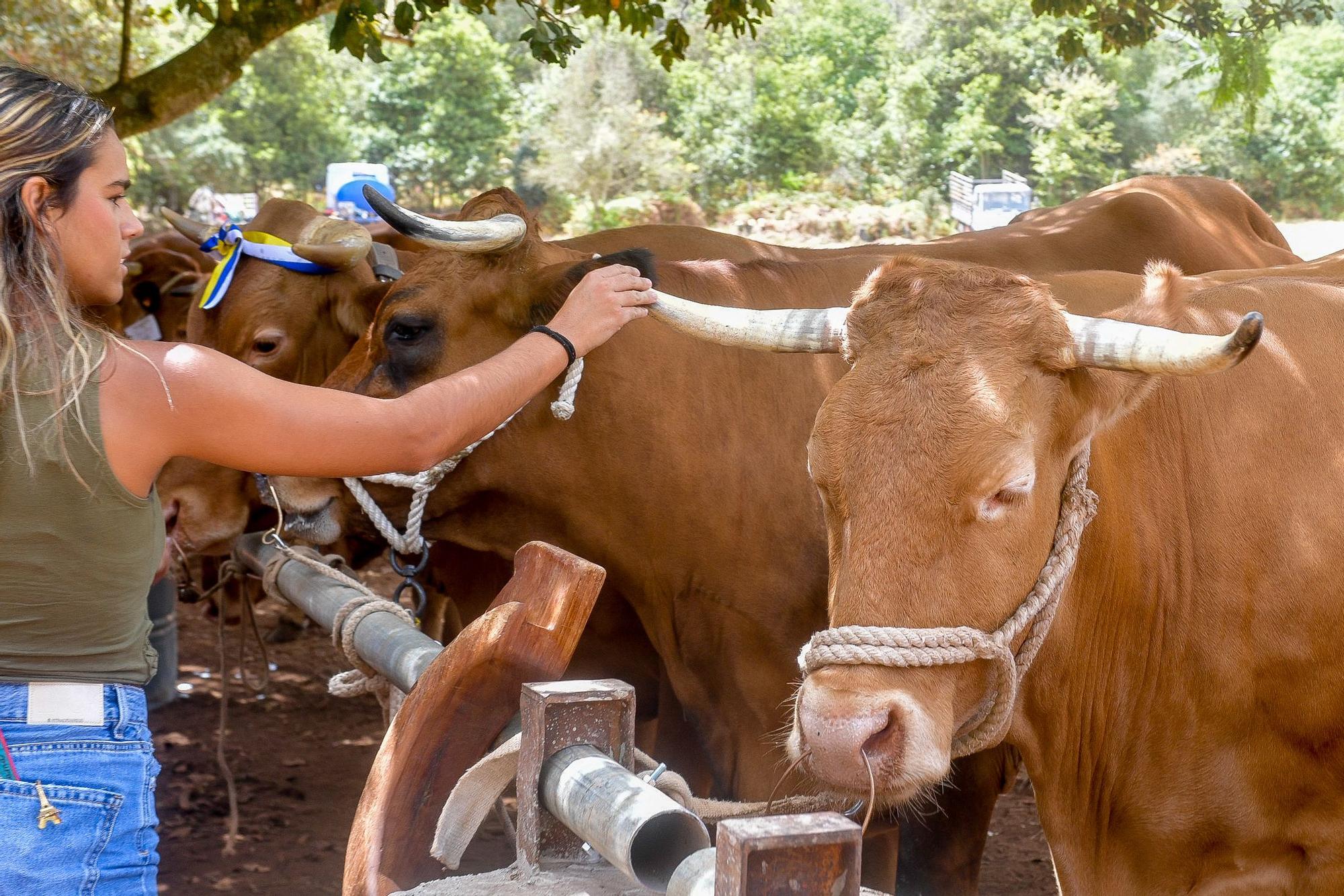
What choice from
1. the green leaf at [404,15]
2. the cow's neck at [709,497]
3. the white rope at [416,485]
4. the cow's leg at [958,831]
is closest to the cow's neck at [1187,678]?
the cow's neck at [709,497]

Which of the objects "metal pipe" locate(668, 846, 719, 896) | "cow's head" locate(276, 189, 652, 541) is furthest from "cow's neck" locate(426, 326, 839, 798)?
"metal pipe" locate(668, 846, 719, 896)

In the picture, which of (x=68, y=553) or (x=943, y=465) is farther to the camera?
(x=943, y=465)

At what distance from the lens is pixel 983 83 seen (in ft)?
140

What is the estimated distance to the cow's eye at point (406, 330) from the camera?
3336 millimetres

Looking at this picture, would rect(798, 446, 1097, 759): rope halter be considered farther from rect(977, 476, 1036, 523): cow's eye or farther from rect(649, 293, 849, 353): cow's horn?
rect(649, 293, 849, 353): cow's horn

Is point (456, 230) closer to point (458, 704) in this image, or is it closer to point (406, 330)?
point (406, 330)

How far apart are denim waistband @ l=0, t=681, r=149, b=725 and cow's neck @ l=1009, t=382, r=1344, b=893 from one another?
1.73 metres

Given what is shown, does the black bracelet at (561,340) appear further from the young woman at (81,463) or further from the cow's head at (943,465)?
the young woman at (81,463)

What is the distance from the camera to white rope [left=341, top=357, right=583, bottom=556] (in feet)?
10.6

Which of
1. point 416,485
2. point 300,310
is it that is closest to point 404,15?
point 300,310

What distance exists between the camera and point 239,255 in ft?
15.0

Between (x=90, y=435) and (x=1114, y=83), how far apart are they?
4211cm

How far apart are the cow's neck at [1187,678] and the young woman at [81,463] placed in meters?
1.64

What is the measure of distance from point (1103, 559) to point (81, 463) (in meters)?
1.93
